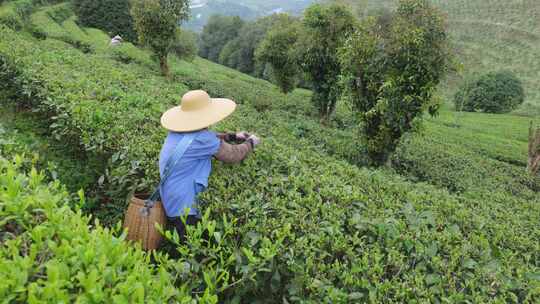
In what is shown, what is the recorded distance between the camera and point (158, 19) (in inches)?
604

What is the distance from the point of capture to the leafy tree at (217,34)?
6681 cm

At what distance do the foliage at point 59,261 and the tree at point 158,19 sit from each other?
14535 mm

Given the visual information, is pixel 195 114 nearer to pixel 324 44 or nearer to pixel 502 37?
pixel 324 44

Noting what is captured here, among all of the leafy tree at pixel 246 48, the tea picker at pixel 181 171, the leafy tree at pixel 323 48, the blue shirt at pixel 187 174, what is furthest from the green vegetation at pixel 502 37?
the blue shirt at pixel 187 174

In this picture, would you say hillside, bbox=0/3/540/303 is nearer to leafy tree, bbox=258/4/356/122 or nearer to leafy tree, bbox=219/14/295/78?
leafy tree, bbox=258/4/356/122

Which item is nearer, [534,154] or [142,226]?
[142,226]

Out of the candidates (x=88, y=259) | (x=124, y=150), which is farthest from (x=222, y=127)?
(x=88, y=259)

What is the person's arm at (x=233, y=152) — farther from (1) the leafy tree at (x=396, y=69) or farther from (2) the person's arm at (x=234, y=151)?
(1) the leafy tree at (x=396, y=69)

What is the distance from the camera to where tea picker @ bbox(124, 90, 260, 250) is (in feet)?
11.0

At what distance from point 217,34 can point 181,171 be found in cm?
7009

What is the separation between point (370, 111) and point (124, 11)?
3981 centimetres

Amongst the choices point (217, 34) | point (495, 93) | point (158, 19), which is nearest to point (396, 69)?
point (158, 19)

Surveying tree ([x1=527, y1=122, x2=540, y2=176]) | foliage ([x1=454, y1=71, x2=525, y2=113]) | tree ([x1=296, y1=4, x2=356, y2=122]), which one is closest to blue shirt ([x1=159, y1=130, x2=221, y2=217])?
tree ([x1=296, y1=4, x2=356, y2=122])

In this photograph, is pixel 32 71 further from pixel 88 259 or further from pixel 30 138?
pixel 88 259
